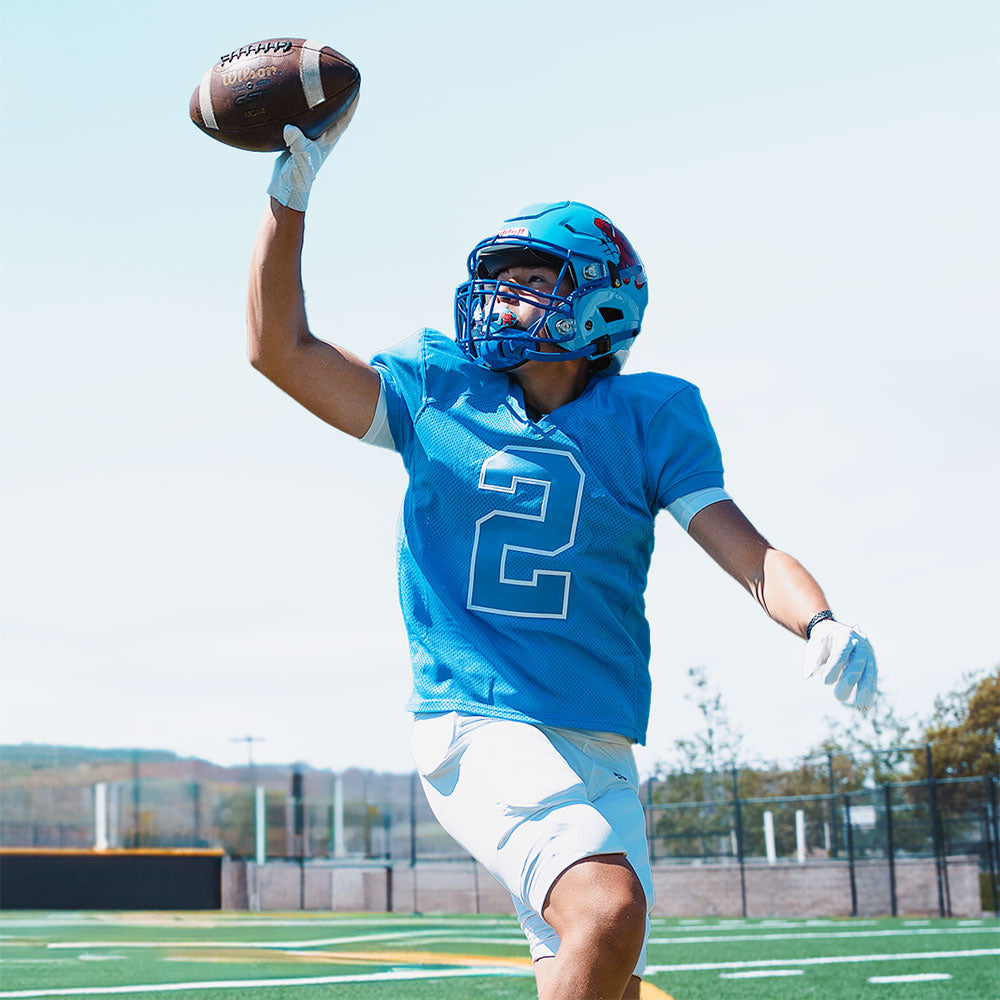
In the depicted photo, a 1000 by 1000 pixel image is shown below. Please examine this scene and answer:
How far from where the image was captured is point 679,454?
9.64ft

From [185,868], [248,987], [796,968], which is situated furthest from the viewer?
[185,868]

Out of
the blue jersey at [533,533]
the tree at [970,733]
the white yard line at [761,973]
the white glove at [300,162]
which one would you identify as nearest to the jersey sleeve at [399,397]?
the blue jersey at [533,533]

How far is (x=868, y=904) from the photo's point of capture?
20203 mm

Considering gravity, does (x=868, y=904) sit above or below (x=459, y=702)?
below

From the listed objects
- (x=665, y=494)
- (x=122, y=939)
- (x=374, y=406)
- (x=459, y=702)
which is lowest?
(x=122, y=939)

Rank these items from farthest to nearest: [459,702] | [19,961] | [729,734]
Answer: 1. [729,734]
2. [19,961]
3. [459,702]

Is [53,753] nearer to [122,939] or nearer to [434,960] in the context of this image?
[122,939]

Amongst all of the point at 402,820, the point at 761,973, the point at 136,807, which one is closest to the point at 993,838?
the point at 402,820

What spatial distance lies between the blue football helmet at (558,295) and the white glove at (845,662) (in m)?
0.98

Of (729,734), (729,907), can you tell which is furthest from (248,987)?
(729,734)

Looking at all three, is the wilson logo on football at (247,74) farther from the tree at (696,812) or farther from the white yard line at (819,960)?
the tree at (696,812)

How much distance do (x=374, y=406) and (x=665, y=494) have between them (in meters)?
0.67

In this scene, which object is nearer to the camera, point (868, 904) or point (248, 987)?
point (248, 987)

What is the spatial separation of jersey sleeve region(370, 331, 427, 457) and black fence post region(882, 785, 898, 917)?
17882mm
